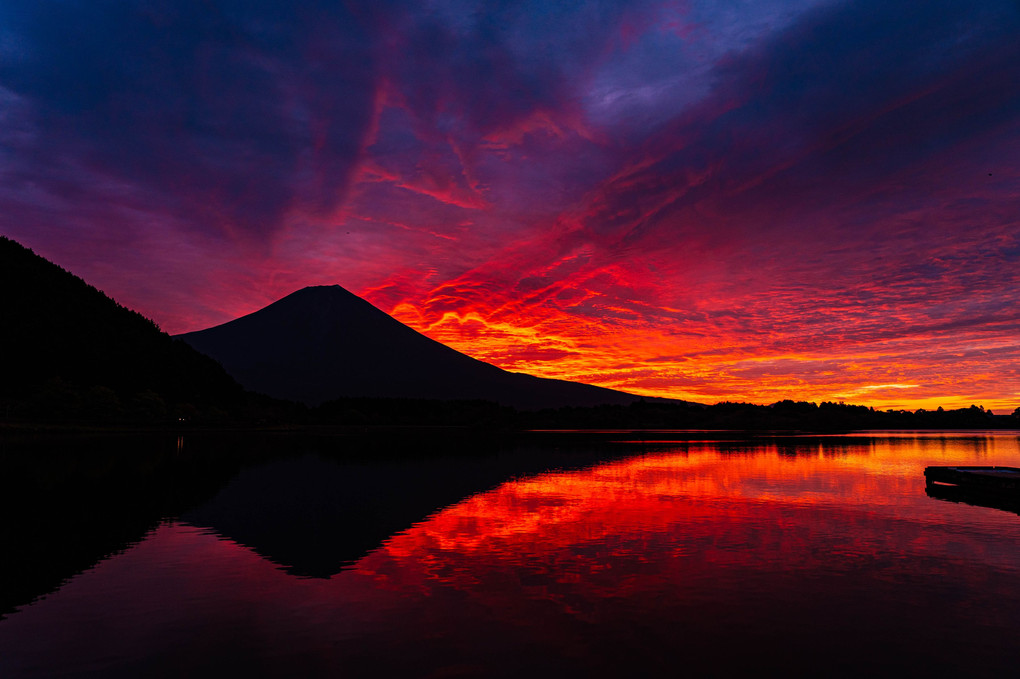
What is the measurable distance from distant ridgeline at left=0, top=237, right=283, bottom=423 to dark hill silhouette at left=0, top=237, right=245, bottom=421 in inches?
8.0

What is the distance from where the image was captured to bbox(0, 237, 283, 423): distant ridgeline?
355 feet

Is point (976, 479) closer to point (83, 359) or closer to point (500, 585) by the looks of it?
point (500, 585)

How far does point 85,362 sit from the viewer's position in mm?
134250

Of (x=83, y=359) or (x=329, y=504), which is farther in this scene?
(x=83, y=359)

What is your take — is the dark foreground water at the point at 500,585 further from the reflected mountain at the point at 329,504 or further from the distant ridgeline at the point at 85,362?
the distant ridgeline at the point at 85,362

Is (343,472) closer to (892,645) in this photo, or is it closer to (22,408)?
(892,645)

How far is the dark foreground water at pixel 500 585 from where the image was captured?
38.1ft

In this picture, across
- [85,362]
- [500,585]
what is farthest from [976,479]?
[85,362]

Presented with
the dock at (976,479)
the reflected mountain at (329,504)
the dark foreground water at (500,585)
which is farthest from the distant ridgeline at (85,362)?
the dock at (976,479)

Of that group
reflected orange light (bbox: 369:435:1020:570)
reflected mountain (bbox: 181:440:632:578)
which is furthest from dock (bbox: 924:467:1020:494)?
reflected mountain (bbox: 181:440:632:578)

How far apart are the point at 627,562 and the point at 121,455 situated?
59.7 m

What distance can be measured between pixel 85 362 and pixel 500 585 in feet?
508

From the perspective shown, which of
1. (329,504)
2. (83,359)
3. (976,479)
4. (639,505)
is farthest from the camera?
(83,359)

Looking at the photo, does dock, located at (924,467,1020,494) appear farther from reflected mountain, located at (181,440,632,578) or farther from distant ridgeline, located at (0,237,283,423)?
distant ridgeline, located at (0,237,283,423)
